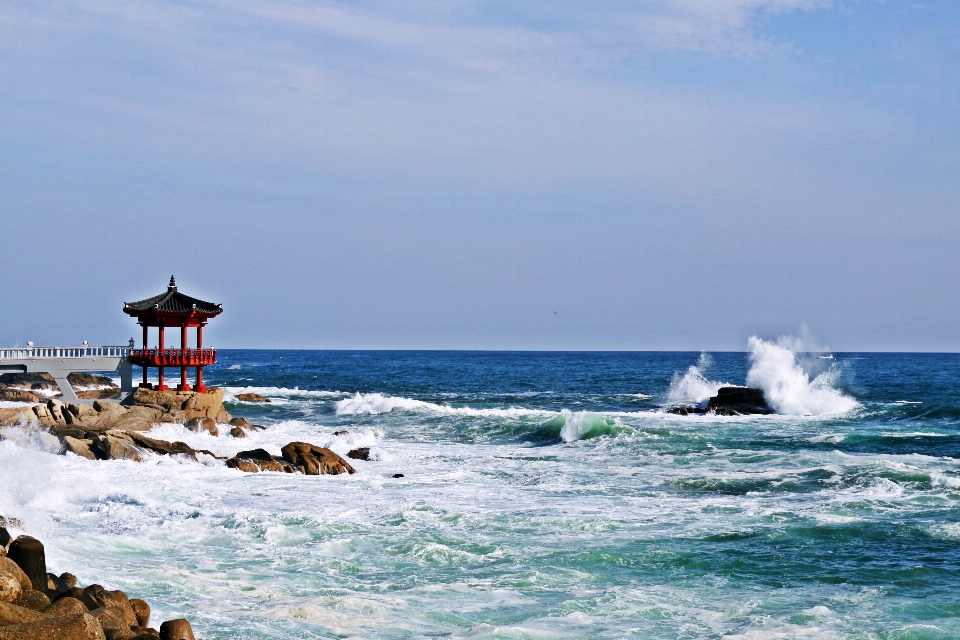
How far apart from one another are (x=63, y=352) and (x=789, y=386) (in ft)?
98.3

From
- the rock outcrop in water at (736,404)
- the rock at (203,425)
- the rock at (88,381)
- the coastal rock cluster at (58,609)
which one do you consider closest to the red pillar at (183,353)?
the rock at (203,425)

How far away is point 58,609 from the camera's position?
8.13 m

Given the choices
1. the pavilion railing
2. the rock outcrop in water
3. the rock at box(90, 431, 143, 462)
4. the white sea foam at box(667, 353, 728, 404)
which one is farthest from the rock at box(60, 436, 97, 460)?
the white sea foam at box(667, 353, 728, 404)

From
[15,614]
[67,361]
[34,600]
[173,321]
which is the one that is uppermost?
[173,321]

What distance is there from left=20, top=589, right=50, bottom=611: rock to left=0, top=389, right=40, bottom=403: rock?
33.4 metres

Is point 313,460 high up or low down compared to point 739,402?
down

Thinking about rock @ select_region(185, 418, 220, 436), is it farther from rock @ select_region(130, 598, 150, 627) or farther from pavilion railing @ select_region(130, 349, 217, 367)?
rock @ select_region(130, 598, 150, 627)

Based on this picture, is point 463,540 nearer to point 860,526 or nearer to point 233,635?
point 233,635

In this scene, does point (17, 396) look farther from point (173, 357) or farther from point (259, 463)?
point (259, 463)

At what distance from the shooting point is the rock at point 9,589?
833 centimetres

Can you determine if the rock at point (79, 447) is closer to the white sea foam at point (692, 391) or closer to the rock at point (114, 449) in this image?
the rock at point (114, 449)

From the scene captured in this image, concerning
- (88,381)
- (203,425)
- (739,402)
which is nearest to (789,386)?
(739,402)

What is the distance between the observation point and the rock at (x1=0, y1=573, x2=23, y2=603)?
833 centimetres

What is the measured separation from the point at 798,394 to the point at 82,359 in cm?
2937
